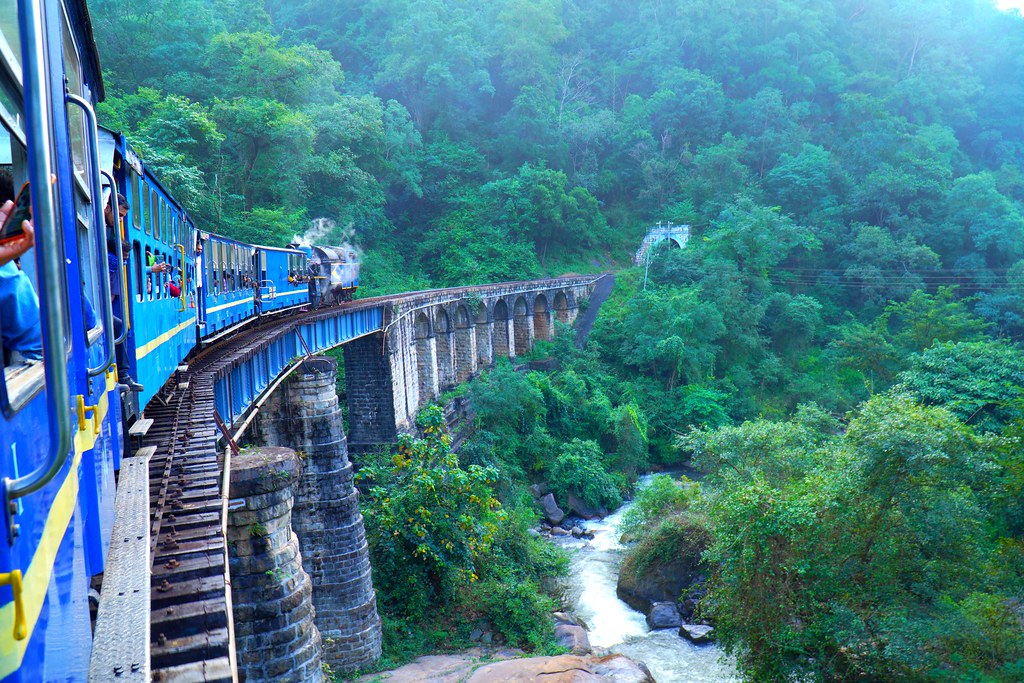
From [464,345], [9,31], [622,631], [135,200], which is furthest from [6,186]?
[464,345]

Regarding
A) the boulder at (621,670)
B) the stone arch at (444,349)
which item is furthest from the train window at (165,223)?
the stone arch at (444,349)

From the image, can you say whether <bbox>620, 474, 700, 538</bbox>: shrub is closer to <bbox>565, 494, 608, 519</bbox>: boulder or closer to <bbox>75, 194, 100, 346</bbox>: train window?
<bbox>565, 494, 608, 519</bbox>: boulder

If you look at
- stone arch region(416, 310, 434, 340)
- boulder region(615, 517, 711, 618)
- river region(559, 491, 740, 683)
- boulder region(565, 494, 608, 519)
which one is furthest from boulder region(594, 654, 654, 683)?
stone arch region(416, 310, 434, 340)

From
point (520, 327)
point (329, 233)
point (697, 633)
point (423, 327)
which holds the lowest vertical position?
point (697, 633)

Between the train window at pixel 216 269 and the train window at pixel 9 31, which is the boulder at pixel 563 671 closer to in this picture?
the train window at pixel 216 269

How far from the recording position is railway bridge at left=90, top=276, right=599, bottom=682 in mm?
3369

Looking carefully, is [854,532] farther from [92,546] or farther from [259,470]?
[92,546]

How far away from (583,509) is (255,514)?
18.9 m

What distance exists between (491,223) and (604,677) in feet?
124

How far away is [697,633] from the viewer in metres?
16.7

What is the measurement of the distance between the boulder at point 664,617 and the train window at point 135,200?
15046 mm

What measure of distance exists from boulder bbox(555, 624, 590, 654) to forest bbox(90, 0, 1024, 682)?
729mm

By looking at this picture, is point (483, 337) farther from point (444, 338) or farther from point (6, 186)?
point (6, 186)

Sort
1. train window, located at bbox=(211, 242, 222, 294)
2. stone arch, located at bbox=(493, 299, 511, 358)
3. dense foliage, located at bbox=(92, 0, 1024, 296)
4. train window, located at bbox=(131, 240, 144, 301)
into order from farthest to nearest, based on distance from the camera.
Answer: stone arch, located at bbox=(493, 299, 511, 358), dense foliage, located at bbox=(92, 0, 1024, 296), train window, located at bbox=(211, 242, 222, 294), train window, located at bbox=(131, 240, 144, 301)
